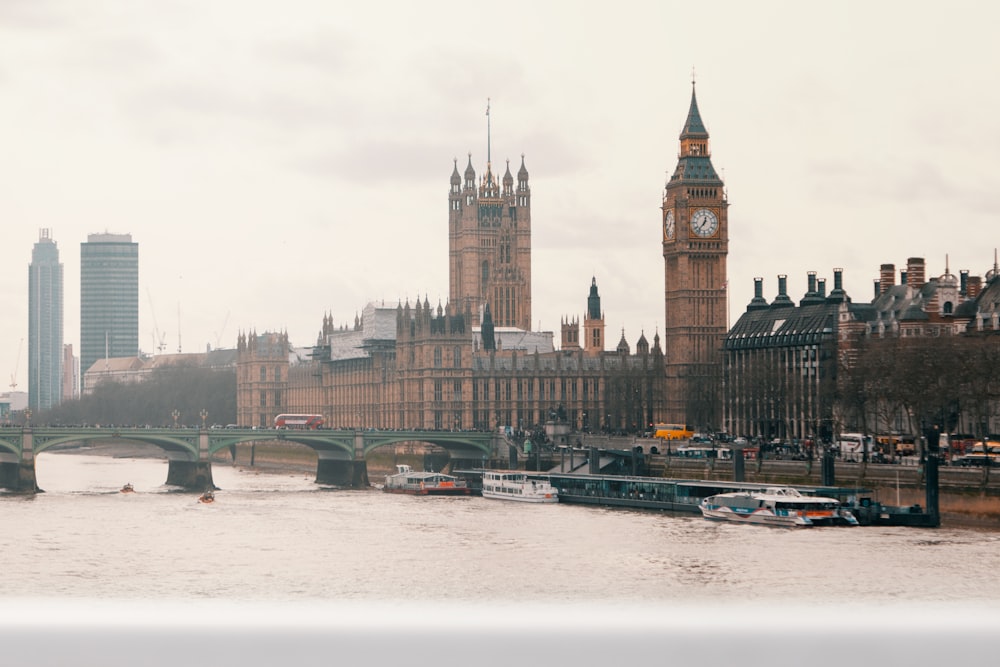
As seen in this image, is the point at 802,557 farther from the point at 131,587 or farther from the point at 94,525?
the point at 94,525

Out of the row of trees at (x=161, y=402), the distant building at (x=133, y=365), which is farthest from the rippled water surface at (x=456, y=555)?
the distant building at (x=133, y=365)

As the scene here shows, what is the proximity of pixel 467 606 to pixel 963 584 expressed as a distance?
70.5ft

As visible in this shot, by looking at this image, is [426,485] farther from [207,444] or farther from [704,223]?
[704,223]

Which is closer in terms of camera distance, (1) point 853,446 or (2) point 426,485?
(1) point 853,446

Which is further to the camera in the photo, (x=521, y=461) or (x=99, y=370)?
(x=99, y=370)

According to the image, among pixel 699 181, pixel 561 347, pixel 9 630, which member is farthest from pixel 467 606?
pixel 561 347

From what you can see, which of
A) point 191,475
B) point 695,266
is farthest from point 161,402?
point 191,475

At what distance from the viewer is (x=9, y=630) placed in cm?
381

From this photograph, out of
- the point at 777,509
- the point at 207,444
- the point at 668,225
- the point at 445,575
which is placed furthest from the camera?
the point at 668,225

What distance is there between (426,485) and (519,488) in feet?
17.5

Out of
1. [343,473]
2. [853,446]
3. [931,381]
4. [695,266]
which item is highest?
[695,266]

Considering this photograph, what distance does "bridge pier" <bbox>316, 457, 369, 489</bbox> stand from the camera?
6425 centimetres

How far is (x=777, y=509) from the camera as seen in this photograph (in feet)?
133

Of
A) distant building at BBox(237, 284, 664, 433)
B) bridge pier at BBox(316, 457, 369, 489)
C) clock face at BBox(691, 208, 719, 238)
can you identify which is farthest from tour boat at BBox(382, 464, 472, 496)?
clock face at BBox(691, 208, 719, 238)
